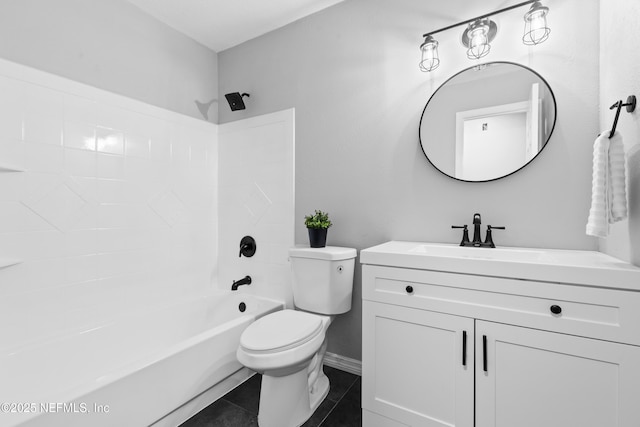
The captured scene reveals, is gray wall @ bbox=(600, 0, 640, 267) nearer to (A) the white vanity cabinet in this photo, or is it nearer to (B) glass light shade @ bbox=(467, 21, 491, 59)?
(A) the white vanity cabinet

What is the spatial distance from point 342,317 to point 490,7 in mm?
1970

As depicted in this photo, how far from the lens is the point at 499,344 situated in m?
1.09

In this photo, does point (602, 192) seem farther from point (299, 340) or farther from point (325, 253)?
point (299, 340)

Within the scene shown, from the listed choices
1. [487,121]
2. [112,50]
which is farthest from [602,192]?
[112,50]

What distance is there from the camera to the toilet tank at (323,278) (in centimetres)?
170

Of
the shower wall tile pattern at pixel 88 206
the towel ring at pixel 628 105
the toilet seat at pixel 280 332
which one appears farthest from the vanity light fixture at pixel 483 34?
the shower wall tile pattern at pixel 88 206

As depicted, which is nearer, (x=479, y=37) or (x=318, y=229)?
(x=479, y=37)

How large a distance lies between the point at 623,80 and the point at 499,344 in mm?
1085

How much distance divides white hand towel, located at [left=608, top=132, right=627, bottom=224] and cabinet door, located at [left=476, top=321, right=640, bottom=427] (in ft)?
1.48

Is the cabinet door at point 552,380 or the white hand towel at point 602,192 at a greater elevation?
the white hand towel at point 602,192

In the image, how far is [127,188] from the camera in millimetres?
1922

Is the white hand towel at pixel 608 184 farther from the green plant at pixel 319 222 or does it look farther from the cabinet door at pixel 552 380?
the green plant at pixel 319 222

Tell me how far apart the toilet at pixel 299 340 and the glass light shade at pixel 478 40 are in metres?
1.25

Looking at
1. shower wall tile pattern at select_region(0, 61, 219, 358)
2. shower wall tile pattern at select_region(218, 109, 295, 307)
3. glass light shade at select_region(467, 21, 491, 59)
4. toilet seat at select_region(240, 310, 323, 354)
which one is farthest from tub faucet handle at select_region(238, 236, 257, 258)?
glass light shade at select_region(467, 21, 491, 59)
